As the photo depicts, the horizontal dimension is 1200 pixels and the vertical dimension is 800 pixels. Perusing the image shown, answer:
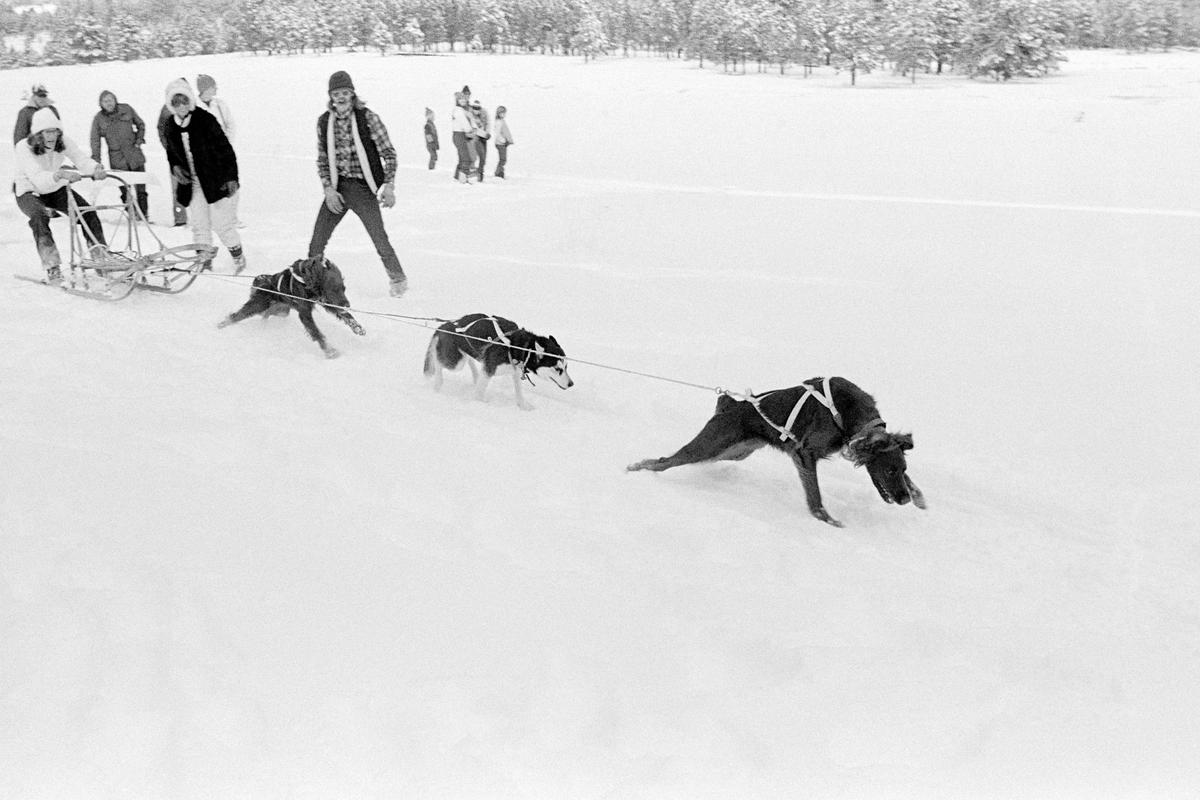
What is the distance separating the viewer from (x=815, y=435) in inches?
163

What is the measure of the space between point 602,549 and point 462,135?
44.8ft

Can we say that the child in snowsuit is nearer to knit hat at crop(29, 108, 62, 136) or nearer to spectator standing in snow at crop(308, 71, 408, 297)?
spectator standing in snow at crop(308, 71, 408, 297)

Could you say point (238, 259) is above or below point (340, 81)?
below

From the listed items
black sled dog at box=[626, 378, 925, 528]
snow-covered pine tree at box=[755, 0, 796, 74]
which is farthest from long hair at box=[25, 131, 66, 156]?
snow-covered pine tree at box=[755, 0, 796, 74]

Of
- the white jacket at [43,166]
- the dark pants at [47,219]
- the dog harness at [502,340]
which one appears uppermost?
the white jacket at [43,166]

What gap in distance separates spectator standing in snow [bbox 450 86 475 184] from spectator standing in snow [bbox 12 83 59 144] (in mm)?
7867

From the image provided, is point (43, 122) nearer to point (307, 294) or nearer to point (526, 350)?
point (307, 294)

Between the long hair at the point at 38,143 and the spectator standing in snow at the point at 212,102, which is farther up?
the spectator standing in snow at the point at 212,102

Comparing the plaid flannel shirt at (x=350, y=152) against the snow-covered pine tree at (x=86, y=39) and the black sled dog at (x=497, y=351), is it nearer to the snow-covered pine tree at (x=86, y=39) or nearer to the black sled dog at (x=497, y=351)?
the black sled dog at (x=497, y=351)

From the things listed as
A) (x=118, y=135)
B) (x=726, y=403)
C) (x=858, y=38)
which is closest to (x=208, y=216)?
(x=118, y=135)

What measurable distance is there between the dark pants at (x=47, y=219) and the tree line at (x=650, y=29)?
49102mm

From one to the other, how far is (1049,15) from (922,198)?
4205cm

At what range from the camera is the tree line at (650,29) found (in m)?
50.5

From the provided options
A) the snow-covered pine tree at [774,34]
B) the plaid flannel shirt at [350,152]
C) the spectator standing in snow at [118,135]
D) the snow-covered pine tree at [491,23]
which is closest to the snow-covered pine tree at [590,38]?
the snow-covered pine tree at [491,23]
